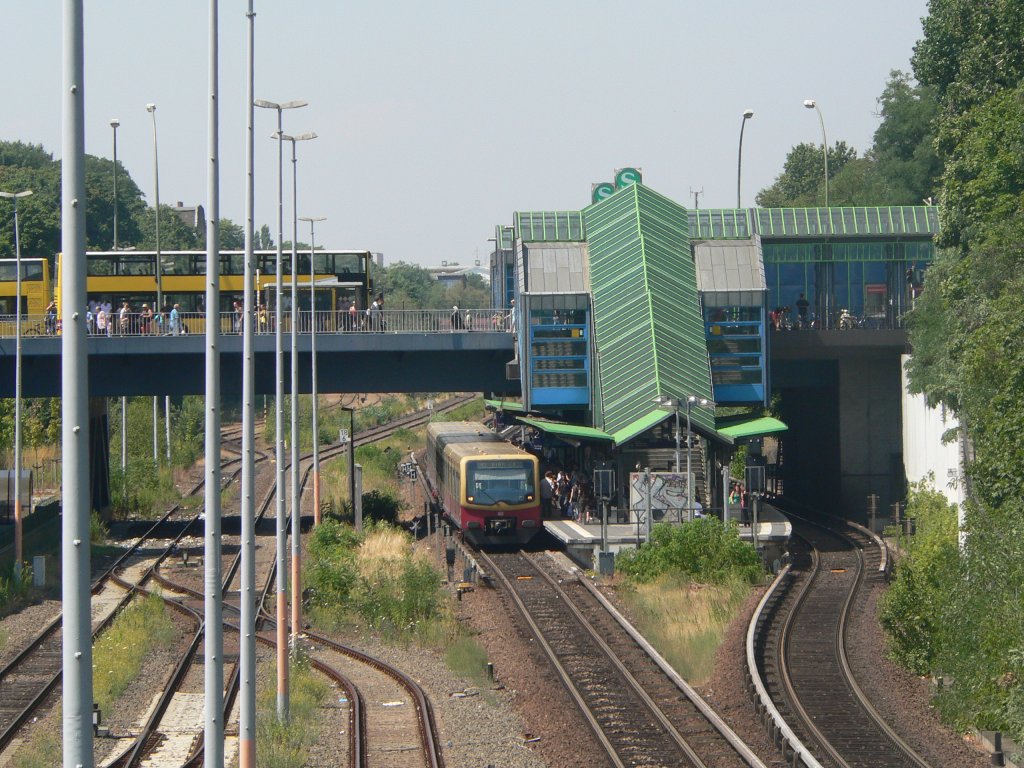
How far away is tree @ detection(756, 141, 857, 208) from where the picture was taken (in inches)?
4663

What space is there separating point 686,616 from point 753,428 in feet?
42.3

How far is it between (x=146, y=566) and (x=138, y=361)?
7.09m

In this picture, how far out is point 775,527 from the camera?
1449 inches

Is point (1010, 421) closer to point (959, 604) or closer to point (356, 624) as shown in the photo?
point (959, 604)

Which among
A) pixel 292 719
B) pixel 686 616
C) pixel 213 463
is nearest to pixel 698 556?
pixel 686 616

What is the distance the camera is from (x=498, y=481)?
37969 mm

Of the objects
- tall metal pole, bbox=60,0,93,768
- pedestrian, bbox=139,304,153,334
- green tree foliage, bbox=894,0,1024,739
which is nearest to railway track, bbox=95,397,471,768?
green tree foliage, bbox=894,0,1024,739

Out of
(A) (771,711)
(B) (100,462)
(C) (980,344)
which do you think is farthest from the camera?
(B) (100,462)

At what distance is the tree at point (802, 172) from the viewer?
118 metres

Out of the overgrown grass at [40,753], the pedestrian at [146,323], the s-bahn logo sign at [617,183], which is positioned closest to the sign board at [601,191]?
the s-bahn logo sign at [617,183]

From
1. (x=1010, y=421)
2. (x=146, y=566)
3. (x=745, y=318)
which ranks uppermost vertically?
(x=745, y=318)

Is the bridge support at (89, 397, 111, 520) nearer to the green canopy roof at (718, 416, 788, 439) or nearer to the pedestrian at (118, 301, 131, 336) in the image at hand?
the pedestrian at (118, 301, 131, 336)

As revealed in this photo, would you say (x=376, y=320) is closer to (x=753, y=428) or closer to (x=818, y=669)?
(x=753, y=428)

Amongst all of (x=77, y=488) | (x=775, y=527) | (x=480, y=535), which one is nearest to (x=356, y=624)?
(x=480, y=535)
